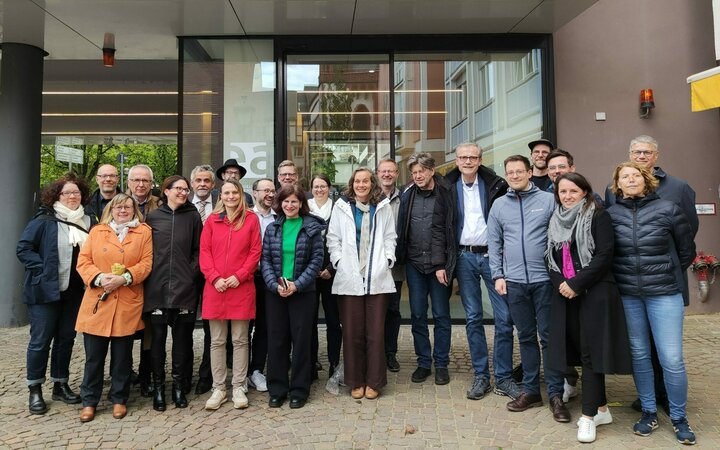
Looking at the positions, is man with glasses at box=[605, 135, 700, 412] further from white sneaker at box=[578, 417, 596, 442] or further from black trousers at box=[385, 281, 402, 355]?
black trousers at box=[385, 281, 402, 355]

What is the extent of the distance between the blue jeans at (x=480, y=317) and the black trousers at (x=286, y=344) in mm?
1453

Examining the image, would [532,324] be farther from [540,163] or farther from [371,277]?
[540,163]

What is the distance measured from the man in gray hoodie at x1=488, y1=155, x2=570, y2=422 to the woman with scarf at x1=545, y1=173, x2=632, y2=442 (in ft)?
0.61

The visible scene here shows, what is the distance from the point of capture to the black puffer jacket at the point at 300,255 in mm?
4184

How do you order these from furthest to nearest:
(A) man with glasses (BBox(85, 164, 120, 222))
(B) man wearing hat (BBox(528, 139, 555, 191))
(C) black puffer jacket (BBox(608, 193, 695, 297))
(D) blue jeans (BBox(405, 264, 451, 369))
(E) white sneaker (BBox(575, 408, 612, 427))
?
(B) man wearing hat (BBox(528, 139, 555, 191)) < (D) blue jeans (BBox(405, 264, 451, 369)) < (A) man with glasses (BBox(85, 164, 120, 222)) < (E) white sneaker (BBox(575, 408, 612, 427)) < (C) black puffer jacket (BBox(608, 193, 695, 297))

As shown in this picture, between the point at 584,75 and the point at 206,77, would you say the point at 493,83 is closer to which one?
the point at 584,75

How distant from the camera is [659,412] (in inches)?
158

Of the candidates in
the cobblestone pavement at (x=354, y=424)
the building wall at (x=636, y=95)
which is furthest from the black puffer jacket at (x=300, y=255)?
the building wall at (x=636, y=95)

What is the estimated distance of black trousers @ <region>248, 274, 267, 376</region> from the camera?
4.59 metres

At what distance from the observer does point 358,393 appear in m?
4.39

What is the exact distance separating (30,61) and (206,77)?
→ 2749 mm

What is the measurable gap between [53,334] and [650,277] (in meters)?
4.77

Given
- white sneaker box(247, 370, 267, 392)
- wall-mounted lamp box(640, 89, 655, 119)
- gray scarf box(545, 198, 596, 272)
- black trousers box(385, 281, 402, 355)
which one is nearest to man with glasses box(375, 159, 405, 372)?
black trousers box(385, 281, 402, 355)

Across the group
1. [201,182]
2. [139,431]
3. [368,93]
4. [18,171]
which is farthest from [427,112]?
[18,171]
